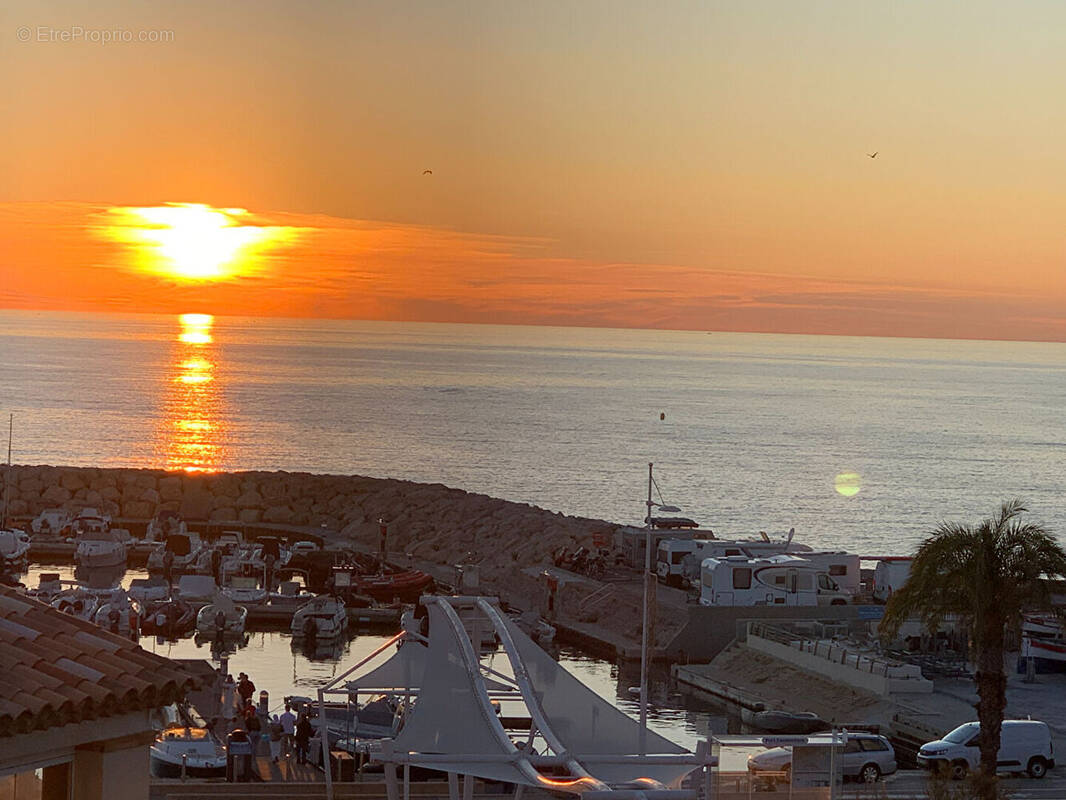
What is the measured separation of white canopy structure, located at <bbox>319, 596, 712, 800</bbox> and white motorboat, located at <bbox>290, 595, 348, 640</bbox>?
90.8 ft

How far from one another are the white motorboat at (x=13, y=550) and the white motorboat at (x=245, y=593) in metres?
9.00

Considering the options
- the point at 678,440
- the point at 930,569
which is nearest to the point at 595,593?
the point at 930,569

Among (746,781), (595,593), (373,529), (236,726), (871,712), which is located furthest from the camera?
(373,529)

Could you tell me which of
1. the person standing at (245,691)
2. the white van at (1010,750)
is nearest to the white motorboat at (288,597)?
the person standing at (245,691)

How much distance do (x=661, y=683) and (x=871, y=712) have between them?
7995 mm

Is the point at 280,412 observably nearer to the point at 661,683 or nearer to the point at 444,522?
the point at 444,522

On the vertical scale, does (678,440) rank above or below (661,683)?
above

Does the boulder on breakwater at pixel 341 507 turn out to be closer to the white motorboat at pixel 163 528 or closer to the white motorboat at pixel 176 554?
the white motorboat at pixel 163 528

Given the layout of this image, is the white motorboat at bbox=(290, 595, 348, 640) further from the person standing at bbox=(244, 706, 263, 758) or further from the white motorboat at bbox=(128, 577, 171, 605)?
the person standing at bbox=(244, 706, 263, 758)

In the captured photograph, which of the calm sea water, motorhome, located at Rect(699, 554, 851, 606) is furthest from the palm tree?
the calm sea water

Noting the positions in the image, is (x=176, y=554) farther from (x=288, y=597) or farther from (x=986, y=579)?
(x=986, y=579)

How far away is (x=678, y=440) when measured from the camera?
150500mm

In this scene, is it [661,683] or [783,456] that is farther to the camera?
[783,456]

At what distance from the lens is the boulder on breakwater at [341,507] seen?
57.9 meters
